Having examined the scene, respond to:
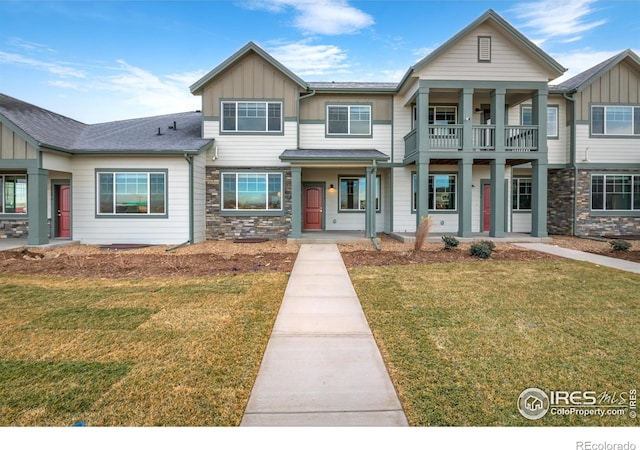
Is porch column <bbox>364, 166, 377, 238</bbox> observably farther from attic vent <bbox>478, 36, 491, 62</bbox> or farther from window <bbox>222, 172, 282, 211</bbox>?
attic vent <bbox>478, 36, 491, 62</bbox>

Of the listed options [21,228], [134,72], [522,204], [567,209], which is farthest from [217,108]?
[567,209]

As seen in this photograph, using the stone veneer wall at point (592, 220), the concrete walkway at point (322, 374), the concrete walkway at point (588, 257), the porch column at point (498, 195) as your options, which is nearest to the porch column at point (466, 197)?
the porch column at point (498, 195)

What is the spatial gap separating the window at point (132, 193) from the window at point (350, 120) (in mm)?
7310

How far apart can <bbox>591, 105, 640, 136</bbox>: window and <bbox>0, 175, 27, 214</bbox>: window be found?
24745mm

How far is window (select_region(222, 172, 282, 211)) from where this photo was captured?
1441 cm

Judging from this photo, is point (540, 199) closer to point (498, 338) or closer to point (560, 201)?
point (560, 201)

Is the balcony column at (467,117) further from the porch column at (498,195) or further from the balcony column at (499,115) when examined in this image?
the porch column at (498,195)

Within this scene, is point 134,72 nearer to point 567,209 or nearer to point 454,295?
point 454,295

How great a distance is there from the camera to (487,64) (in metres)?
13.4

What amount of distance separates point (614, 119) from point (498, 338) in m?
16.8

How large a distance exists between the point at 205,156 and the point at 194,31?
17.1ft

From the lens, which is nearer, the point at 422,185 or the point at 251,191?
the point at 422,185

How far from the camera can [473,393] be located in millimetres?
2936

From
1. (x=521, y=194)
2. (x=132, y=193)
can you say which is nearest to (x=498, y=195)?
(x=521, y=194)
